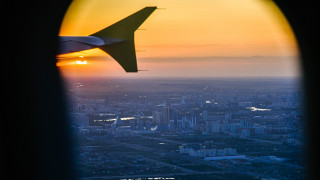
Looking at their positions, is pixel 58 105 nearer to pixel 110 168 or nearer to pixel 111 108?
pixel 110 168

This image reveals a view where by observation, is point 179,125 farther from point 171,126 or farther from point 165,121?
point 165,121

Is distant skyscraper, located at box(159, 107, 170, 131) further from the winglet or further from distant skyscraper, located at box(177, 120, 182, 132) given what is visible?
the winglet

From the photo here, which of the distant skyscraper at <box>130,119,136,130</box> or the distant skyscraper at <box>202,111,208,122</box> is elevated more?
the distant skyscraper at <box>202,111,208,122</box>

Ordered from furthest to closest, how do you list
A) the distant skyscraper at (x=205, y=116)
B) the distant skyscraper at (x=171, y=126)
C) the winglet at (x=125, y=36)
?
the distant skyscraper at (x=205, y=116) → the distant skyscraper at (x=171, y=126) → the winglet at (x=125, y=36)

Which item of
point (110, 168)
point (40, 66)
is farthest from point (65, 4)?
point (110, 168)

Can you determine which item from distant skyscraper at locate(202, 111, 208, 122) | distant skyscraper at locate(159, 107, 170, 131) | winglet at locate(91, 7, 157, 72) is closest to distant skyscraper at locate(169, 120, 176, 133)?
distant skyscraper at locate(159, 107, 170, 131)

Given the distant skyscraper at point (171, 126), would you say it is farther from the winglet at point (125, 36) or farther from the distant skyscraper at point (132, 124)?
the winglet at point (125, 36)

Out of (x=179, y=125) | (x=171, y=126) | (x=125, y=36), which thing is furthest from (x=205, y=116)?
(x=125, y=36)

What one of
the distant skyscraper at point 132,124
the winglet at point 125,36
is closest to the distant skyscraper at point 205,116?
the distant skyscraper at point 132,124

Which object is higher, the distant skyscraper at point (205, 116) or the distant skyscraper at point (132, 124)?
the distant skyscraper at point (205, 116)
